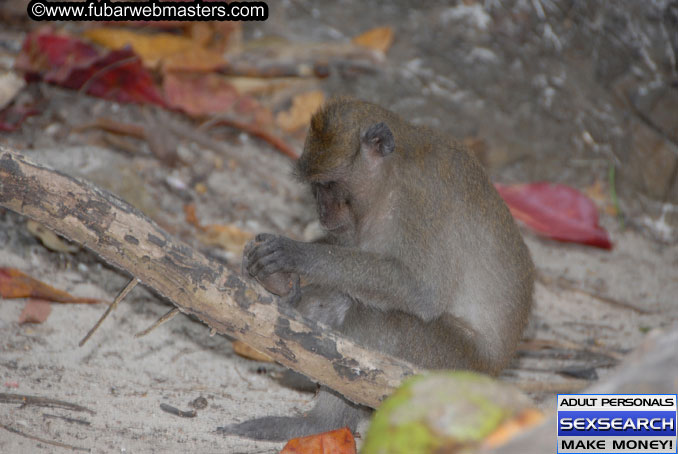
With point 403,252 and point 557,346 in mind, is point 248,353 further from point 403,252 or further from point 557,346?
point 557,346

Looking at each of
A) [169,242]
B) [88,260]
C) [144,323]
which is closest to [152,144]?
[88,260]

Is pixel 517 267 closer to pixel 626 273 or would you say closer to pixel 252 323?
pixel 252 323

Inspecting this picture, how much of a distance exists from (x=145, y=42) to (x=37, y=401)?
13.1ft

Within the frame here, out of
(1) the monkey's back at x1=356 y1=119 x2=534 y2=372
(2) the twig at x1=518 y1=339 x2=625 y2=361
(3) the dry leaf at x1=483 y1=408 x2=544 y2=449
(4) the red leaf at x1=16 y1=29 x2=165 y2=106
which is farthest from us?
(4) the red leaf at x1=16 y1=29 x2=165 y2=106

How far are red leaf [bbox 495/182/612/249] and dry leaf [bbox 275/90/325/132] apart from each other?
6.19 ft

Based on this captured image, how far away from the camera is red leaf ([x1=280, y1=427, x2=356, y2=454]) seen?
3479 millimetres

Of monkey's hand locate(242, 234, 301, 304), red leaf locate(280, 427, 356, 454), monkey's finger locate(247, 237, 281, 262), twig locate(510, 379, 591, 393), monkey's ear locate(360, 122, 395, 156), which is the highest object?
monkey's ear locate(360, 122, 395, 156)

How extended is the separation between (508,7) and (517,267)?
437 cm

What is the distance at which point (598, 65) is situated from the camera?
7.22 m

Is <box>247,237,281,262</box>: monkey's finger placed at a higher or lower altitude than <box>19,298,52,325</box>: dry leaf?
higher

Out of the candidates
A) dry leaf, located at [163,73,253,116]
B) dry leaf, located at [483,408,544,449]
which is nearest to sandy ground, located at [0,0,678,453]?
dry leaf, located at [163,73,253,116]

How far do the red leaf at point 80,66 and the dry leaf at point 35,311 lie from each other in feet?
7.83

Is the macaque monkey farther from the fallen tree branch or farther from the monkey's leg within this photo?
the fallen tree branch

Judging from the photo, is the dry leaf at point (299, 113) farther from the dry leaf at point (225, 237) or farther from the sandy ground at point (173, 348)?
the dry leaf at point (225, 237)
